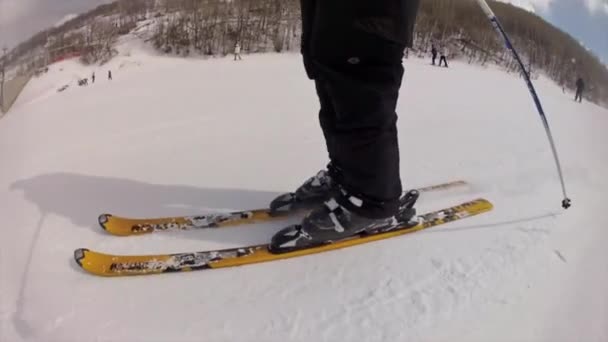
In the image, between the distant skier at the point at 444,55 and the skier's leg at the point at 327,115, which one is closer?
the skier's leg at the point at 327,115

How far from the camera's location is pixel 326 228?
1.03 meters

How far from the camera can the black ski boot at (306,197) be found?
3.90 ft

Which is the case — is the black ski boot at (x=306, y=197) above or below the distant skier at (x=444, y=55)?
below

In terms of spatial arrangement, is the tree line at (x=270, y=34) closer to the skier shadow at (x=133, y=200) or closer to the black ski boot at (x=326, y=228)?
the skier shadow at (x=133, y=200)

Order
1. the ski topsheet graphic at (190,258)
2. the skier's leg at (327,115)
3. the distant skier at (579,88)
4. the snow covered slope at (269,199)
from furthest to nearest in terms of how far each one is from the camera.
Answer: the distant skier at (579,88), the skier's leg at (327,115), the ski topsheet graphic at (190,258), the snow covered slope at (269,199)

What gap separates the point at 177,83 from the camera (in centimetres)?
166

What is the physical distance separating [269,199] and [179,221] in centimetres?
23

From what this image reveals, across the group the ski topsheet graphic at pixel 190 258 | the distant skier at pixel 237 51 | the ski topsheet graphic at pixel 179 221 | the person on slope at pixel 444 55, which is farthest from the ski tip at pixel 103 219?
the person on slope at pixel 444 55

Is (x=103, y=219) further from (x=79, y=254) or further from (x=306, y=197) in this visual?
(x=306, y=197)

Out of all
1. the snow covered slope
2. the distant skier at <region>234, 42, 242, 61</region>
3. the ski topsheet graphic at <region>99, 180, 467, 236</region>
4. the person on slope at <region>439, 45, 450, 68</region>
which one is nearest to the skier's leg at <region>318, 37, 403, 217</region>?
the snow covered slope

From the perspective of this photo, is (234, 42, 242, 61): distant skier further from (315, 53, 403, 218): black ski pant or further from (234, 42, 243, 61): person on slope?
(315, 53, 403, 218): black ski pant

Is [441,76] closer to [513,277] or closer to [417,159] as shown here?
[417,159]

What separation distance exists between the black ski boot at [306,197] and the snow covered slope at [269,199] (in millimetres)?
58

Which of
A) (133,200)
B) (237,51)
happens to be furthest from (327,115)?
(237,51)
